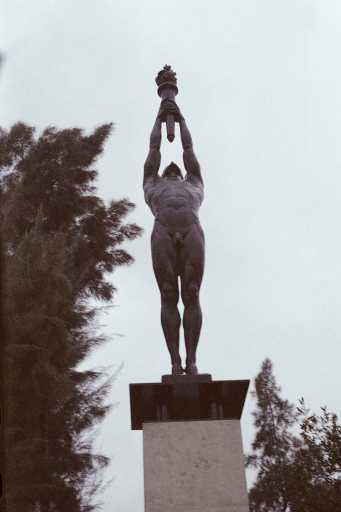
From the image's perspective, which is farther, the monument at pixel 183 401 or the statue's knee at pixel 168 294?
the statue's knee at pixel 168 294

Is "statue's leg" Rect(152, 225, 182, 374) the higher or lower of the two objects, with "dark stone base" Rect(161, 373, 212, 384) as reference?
higher

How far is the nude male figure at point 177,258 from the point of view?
559 cm

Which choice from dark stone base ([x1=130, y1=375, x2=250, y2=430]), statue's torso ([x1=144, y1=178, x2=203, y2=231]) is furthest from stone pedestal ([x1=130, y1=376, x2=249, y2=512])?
statue's torso ([x1=144, y1=178, x2=203, y2=231])

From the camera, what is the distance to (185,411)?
16.9ft

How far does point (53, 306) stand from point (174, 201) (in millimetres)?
4996

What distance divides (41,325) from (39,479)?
2317 mm

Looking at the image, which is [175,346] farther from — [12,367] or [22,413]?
[22,413]

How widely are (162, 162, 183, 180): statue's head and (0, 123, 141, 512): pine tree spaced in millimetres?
2080

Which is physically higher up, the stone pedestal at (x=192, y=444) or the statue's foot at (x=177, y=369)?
the statue's foot at (x=177, y=369)

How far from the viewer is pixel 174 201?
5914 millimetres

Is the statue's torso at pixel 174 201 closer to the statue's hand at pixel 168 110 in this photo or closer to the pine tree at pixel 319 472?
the statue's hand at pixel 168 110

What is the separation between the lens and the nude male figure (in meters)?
5.59

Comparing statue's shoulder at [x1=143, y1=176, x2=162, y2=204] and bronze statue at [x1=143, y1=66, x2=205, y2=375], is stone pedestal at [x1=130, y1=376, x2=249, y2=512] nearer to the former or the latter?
bronze statue at [x1=143, y1=66, x2=205, y2=375]

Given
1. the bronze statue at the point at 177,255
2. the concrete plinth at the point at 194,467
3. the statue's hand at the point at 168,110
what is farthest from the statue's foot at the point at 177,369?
the statue's hand at the point at 168,110
